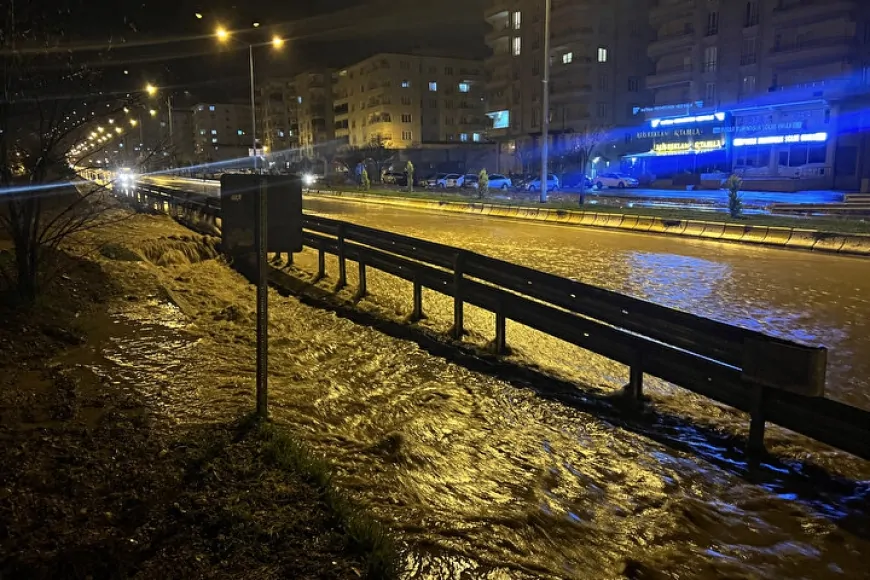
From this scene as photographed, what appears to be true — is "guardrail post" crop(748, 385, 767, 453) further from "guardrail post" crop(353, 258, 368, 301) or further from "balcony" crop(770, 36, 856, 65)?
"balcony" crop(770, 36, 856, 65)

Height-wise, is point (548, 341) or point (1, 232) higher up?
point (1, 232)

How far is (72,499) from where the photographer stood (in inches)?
171

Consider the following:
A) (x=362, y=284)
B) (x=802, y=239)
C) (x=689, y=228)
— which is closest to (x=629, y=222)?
(x=689, y=228)

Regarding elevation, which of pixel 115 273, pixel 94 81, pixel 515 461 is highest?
pixel 94 81

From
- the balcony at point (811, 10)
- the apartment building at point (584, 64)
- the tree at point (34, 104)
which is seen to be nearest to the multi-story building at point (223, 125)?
the apartment building at point (584, 64)

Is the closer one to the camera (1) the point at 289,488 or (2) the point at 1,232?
(1) the point at 289,488

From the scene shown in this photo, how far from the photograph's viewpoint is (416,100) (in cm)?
9588

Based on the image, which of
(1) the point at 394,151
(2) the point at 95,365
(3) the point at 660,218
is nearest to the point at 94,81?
(2) the point at 95,365

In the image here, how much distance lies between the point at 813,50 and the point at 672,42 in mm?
14438

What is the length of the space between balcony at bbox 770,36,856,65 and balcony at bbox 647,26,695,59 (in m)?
9.00

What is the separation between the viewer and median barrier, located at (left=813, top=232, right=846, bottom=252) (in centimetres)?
1864

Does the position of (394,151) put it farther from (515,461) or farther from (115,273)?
(515,461)

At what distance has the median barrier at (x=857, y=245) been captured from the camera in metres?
18.1

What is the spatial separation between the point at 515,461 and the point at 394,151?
87.8 m
